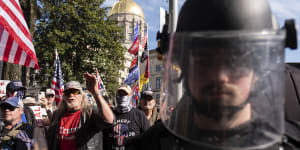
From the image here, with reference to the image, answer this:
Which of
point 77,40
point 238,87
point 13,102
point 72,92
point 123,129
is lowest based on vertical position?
point 123,129

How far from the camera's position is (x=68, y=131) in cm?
369

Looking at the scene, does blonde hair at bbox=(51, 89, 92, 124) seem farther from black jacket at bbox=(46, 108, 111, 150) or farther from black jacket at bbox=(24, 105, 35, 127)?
black jacket at bbox=(24, 105, 35, 127)

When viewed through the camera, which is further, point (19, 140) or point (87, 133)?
point (87, 133)

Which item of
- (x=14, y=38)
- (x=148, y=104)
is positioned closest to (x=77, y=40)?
(x=148, y=104)

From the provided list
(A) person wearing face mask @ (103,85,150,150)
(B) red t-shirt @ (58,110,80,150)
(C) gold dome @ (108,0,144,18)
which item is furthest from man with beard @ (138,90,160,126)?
(C) gold dome @ (108,0,144,18)

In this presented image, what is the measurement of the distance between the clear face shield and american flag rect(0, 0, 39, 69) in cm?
347

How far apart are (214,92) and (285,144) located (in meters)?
0.41

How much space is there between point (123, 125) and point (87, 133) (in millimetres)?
749

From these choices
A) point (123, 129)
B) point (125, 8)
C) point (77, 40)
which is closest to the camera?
point (123, 129)

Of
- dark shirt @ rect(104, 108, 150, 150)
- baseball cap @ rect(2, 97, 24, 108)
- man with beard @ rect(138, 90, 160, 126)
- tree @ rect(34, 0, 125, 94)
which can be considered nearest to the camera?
baseball cap @ rect(2, 97, 24, 108)

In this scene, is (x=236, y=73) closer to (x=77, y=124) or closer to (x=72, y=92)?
(x=77, y=124)

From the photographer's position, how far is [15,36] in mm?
4062

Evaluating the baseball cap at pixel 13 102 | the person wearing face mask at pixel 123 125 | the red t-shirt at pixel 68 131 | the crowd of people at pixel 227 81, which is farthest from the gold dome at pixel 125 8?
the crowd of people at pixel 227 81

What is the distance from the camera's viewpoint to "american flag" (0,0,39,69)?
393 centimetres
